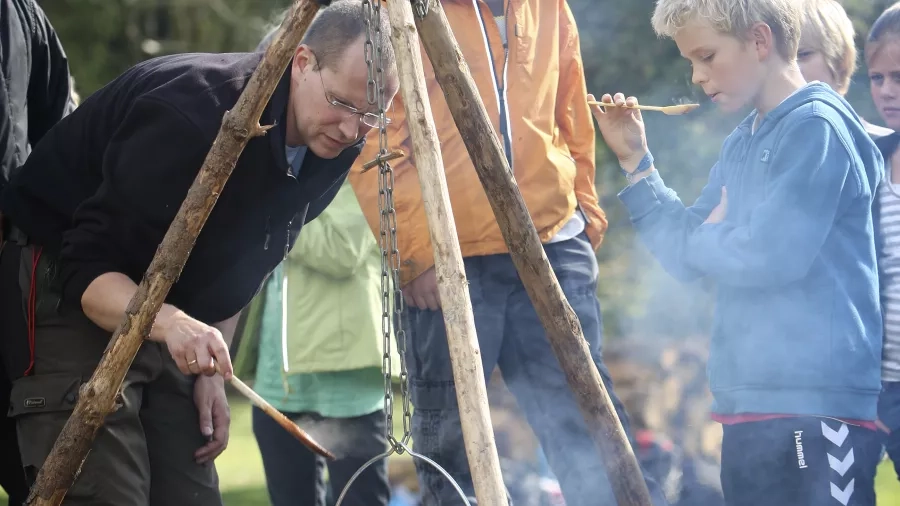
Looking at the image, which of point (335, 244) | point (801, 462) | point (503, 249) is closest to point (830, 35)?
point (503, 249)

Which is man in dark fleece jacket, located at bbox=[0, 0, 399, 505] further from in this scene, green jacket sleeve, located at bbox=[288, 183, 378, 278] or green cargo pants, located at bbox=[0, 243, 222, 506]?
green jacket sleeve, located at bbox=[288, 183, 378, 278]

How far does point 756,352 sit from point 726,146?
64 centimetres

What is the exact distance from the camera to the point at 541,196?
3098 mm

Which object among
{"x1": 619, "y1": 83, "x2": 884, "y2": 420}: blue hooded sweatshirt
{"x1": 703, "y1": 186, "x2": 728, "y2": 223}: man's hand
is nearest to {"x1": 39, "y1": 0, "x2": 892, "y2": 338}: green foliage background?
{"x1": 703, "y1": 186, "x2": 728, "y2": 223}: man's hand

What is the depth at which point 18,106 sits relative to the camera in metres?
2.96

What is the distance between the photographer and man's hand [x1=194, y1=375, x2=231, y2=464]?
288 centimetres

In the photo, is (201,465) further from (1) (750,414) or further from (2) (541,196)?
(1) (750,414)

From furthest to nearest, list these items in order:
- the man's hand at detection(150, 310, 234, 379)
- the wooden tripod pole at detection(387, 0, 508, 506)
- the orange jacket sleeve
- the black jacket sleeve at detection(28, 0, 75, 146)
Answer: the orange jacket sleeve < the black jacket sleeve at detection(28, 0, 75, 146) < the man's hand at detection(150, 310, 234, 379) < the wooden tripod pole at detection(387, 0, 508, 506)

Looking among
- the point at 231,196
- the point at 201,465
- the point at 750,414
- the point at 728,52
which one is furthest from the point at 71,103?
the point at 750,414

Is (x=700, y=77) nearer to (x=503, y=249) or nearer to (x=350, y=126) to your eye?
(x=503, y=249)

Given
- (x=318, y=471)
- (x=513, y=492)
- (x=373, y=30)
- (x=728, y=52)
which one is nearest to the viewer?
(x=373, y=30)

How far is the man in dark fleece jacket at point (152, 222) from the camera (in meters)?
2.52

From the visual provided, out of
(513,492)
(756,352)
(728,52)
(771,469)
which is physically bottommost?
(513,492)

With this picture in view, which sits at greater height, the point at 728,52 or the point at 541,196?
the point at 728,52
